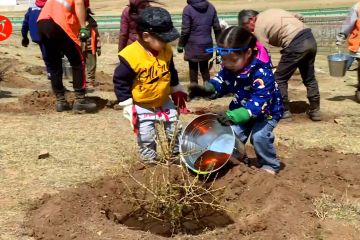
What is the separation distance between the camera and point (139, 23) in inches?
177

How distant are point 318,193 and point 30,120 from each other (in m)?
3.96

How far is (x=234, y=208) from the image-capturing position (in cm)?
437

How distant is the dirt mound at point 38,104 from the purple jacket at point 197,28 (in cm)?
147

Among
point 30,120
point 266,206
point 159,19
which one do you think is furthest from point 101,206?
point 30,120

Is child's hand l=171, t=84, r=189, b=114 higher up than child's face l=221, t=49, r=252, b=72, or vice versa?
child's face l=221, t=49, r=252, b=72

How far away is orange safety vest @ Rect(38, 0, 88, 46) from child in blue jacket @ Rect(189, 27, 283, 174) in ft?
8.39

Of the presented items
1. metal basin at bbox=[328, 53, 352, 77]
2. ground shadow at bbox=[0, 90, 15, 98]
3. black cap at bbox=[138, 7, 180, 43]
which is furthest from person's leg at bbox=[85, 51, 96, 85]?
black cap at bbox=[138, 7, 180, 43]

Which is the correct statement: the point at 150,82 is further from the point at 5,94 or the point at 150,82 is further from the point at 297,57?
the point at 5,94

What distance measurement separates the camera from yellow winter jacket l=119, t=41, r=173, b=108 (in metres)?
4.60

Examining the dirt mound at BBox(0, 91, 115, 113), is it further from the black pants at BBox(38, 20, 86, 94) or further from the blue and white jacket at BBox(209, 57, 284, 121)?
the blue and white jacket at BBox(209, 57, 284, 121)

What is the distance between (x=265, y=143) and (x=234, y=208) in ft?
2.47

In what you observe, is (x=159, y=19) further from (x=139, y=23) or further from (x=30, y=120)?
(x=30, y=120)

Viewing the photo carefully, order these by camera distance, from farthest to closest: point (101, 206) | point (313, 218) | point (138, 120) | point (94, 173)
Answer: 1. point (94, 173)
2. point (138, 120)
3. point (101, 206)
4. point (313, 218)

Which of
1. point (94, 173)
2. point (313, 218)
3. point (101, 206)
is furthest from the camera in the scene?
point (94, 173)
